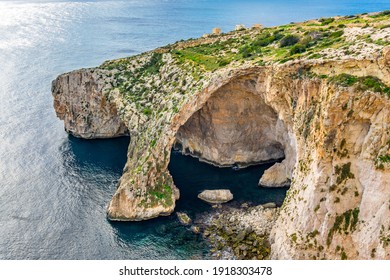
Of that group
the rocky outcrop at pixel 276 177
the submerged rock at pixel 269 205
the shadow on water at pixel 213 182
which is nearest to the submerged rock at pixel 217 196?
the shadow on water at pixel 213 182

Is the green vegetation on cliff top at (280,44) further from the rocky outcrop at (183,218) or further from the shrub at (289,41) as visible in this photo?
the rocky outcrop at (183,218)

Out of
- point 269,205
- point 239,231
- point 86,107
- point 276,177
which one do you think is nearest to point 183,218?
point 239,231

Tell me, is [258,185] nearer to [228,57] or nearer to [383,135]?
[228,57]

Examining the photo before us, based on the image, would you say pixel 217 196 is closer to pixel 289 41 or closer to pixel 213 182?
pixel 213 182

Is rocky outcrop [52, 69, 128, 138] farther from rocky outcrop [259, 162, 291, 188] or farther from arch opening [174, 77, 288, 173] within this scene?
rocky outcrop [259, 162, 291, 188]

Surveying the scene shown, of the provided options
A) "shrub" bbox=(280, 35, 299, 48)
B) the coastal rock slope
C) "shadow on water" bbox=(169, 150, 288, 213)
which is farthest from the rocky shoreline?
"shrub" bbox=(280, 35, 299, 48)

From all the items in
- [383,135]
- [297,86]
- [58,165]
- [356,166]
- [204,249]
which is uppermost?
[297,86]

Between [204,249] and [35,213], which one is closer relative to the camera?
[204,249]

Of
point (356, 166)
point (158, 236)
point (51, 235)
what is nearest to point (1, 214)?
point (51, 235)
